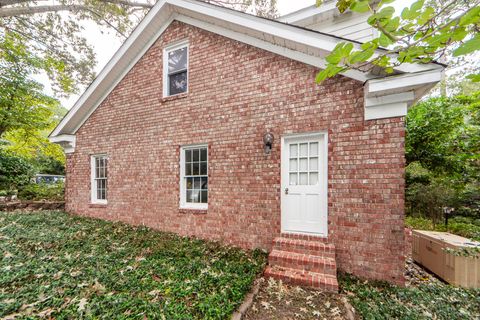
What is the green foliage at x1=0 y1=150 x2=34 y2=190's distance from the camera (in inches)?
400

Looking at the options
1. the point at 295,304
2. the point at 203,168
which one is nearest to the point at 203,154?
the point at 203,168

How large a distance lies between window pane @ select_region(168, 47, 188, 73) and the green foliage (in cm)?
1046

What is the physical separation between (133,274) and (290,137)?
3929mm

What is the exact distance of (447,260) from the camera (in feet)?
13.0

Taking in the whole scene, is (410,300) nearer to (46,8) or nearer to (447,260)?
(447,260)

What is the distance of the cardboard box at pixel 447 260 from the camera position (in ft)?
12.1

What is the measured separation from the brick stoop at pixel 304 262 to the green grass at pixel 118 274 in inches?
16.0

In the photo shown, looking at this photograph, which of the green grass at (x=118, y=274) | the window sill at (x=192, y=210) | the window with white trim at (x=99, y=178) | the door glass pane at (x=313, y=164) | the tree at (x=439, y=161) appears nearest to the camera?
the green grass at (x=118, y=274)

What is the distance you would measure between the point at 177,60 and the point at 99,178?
4.89m

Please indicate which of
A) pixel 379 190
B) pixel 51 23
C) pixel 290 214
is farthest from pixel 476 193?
pixel 51 23

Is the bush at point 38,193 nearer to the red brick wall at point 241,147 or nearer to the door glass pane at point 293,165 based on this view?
the red brick wall at point 241,147

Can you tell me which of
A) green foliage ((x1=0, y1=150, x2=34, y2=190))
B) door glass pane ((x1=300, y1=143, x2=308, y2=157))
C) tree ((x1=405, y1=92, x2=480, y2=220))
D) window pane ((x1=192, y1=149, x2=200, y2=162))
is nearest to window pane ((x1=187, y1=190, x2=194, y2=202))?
window pane ((x1=192, y1=149, x2=200, y2=162))

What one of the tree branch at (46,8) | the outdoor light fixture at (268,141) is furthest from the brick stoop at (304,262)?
the tree branch at (46,8)

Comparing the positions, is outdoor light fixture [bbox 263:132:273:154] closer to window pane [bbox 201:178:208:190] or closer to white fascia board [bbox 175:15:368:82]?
white fascia board [bbox 175:15:368:82]
